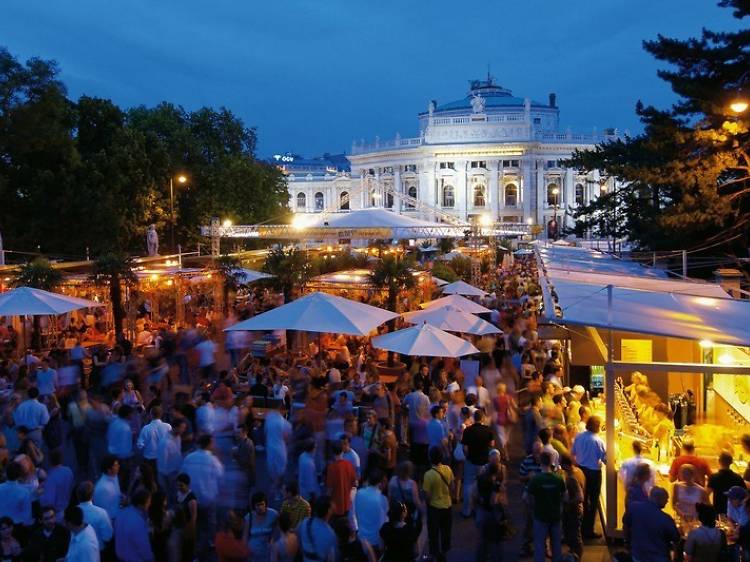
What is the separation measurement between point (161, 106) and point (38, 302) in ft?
105

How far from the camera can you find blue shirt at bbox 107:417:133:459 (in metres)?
8.39

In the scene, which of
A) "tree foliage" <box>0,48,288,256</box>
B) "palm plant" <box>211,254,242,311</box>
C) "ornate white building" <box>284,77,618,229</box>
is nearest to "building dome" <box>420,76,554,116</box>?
"ornate white building" <box>284,77,618,229</box>

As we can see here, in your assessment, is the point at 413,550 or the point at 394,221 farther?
the point at 394,221

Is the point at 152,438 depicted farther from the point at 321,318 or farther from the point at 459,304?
the point at 459,304

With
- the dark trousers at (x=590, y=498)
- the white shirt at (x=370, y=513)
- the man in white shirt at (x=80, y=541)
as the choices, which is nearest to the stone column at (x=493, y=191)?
the dark trousers at (x=590, y=498)

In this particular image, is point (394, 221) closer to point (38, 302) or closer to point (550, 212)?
point (38, 302)

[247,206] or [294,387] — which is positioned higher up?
[247,206]

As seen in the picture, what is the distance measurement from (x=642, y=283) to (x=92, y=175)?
894 inches

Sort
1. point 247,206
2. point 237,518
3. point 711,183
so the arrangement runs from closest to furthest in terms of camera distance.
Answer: point 237,518 < point 711,183 < point 247,206

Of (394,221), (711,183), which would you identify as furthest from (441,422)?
(394,221)

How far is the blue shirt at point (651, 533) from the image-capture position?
602 centimetres

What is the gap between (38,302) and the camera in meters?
13.5

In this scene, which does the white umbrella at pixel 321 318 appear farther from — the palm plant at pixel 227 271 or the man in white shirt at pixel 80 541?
the palm plant at pixel 227 271

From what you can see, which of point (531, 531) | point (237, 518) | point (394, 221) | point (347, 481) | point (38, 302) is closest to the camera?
point (237, 518)
